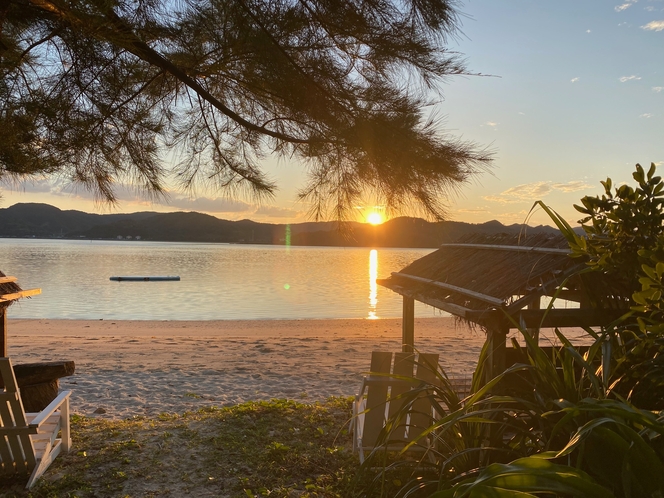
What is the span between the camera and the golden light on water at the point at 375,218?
171 inches

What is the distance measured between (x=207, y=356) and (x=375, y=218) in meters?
7.93

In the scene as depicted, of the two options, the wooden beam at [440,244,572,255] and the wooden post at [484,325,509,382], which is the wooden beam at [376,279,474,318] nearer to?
the wooden post at [484,325,509,382]

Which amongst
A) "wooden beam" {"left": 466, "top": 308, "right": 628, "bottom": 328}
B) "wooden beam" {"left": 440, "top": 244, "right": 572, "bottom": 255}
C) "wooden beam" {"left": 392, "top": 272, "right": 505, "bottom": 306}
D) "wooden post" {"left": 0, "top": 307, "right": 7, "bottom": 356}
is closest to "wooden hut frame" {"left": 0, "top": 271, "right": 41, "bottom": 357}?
"wooden post" {"left": 0, "top": 307, "right": 7, "bottom": 356}

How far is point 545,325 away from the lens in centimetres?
379

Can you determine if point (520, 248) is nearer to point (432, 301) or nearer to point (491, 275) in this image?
point (491, 275)

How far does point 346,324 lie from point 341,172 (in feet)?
52.1

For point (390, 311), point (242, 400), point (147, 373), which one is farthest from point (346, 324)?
point (242, 400)

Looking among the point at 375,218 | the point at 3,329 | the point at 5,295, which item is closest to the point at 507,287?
the point at 375,218

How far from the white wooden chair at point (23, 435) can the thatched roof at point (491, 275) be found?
3255 mm

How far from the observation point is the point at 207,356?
11.2 meters

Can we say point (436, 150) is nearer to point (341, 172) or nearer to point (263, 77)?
point (341, 172)

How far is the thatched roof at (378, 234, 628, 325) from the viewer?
13.1 ft

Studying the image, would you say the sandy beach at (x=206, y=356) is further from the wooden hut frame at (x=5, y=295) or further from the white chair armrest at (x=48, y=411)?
the white chair armrest at (x=48, y=411)

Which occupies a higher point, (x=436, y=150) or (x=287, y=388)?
(x=436, y=150)
